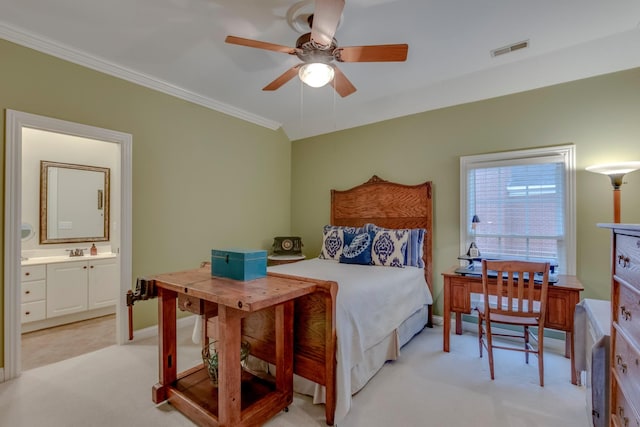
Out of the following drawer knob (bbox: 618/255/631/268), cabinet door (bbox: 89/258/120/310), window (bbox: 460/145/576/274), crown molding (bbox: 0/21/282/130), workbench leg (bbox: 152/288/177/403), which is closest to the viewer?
drawer knob (bbox: 618/255/631/268)

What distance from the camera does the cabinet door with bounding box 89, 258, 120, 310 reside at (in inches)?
154

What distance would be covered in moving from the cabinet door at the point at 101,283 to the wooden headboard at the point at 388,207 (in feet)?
10.3

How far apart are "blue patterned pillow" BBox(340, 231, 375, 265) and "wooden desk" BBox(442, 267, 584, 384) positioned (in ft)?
2.81

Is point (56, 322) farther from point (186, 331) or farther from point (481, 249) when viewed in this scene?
point (481, 249)

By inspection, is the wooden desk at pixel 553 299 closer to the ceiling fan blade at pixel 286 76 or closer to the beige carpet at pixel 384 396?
the beige carpet at pixel 384 396

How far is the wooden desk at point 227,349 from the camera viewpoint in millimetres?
1634

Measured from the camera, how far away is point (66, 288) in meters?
3.70

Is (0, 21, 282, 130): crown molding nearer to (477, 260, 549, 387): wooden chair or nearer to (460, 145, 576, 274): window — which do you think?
(460, 145, 576, 274): window

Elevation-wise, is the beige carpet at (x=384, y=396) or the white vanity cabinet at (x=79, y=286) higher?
the white vanity cabinet at (x=79, y=286)

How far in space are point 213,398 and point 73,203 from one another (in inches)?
146

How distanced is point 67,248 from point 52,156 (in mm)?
1245

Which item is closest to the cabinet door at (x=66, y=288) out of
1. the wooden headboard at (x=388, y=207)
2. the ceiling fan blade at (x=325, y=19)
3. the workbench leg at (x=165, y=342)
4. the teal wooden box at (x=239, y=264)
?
the workbench leg at (x=165, y=342)

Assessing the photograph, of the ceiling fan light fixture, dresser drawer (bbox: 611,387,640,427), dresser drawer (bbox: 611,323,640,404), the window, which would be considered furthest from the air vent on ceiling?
dresser drawer (bbox: 611,387,640,427)

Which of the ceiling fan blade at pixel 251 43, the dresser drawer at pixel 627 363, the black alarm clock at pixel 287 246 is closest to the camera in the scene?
the dresser drawer at pixel 627 363
